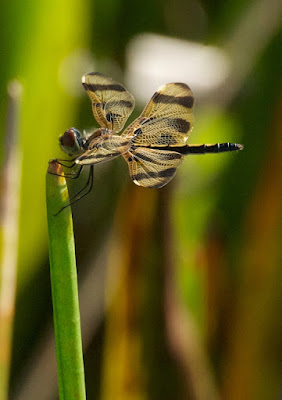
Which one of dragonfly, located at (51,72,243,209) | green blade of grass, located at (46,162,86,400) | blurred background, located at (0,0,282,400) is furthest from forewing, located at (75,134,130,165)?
blurred background, located at (0,0,282,400)

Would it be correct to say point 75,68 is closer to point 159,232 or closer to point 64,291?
point 159,232

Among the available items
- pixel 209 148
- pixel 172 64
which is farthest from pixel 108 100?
pixel 172 64

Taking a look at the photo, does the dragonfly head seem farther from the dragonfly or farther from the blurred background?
the blurred background

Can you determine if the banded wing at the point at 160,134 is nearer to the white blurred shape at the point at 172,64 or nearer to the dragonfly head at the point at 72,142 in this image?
the dragonfly head at the point at 72,142

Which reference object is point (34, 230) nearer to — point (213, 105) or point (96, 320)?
point (96, 320)

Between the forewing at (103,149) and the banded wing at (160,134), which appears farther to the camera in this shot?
the banded wing at (160,134)

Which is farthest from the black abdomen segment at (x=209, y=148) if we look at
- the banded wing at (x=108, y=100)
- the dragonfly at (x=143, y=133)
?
the banded wing at (x=108, y=100)
